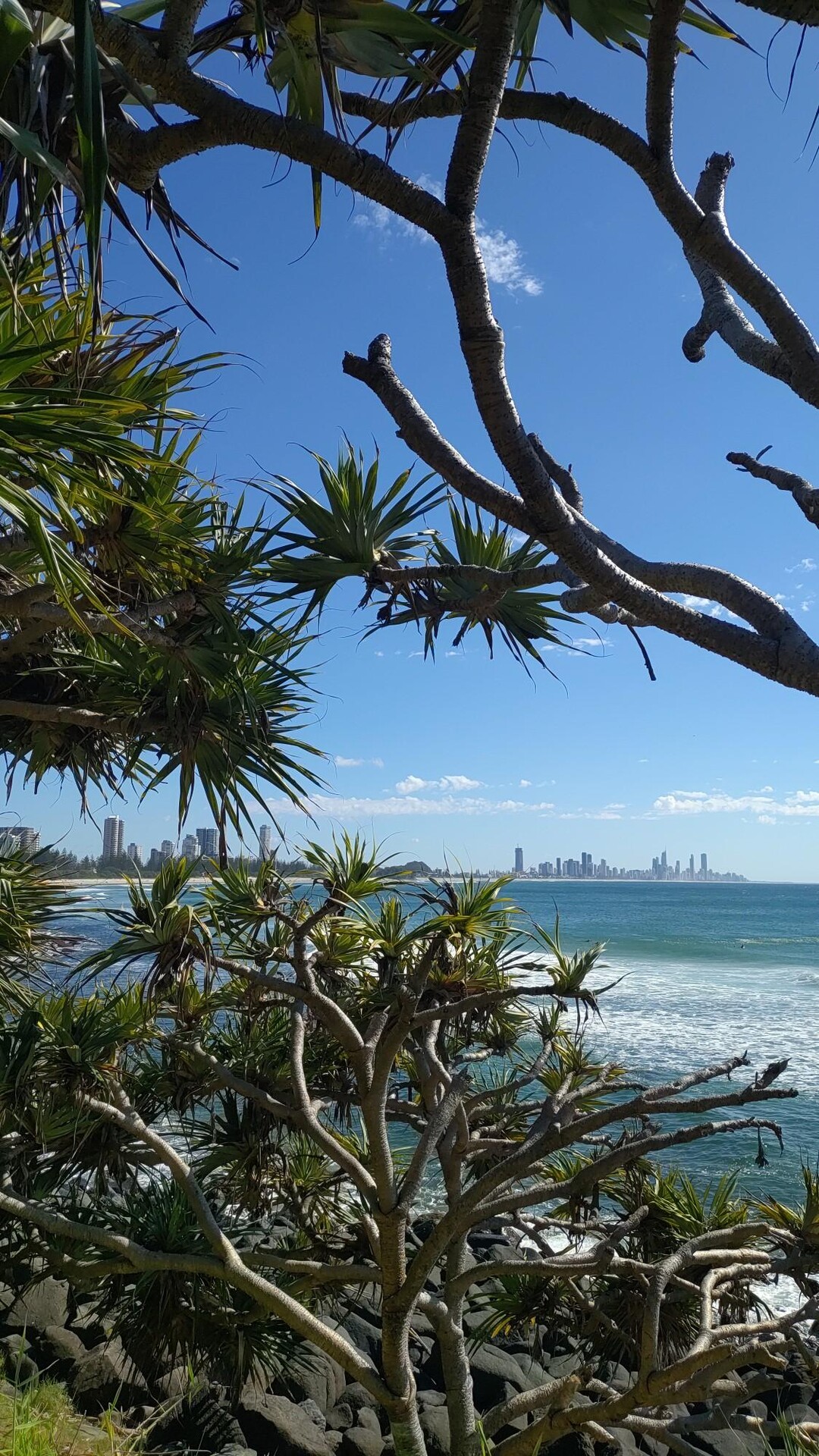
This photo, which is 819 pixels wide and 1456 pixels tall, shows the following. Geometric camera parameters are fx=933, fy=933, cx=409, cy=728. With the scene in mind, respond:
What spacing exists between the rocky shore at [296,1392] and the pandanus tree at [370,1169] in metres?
0.17

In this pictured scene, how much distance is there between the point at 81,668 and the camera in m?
5.53

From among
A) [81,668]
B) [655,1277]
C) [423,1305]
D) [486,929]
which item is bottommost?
[423,1305]

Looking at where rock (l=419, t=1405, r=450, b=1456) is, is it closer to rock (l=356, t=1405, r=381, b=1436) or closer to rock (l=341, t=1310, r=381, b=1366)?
rock (l=356, t=1405, r=381, b=1436)

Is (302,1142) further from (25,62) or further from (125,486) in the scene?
(25,62)

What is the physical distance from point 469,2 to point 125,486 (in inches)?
90.1

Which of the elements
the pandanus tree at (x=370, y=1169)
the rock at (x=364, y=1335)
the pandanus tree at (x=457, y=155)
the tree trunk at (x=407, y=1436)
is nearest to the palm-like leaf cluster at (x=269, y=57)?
the pandanus tree at (x=457, y=155)

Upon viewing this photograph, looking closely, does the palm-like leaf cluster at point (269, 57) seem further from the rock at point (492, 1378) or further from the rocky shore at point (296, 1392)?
the rock at point (492, 1378)

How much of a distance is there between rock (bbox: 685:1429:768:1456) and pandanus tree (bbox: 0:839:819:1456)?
525mm

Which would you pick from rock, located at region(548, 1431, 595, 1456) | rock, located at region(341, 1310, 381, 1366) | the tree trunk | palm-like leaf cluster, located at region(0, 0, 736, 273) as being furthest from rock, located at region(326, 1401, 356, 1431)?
palm-like leaf cluster, located at region(0, 0, 736, 273)

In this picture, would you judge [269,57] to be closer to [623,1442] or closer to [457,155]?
[457,155]

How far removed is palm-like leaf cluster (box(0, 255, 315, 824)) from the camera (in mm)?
2574

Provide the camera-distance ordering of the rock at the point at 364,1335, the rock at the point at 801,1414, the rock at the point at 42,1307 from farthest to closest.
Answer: the rock at the point at 364,1335 < the rock at the point at 801,1414 < the rock at the point at 42,1307

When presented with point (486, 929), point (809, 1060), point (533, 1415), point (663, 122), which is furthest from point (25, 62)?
point (809, 1060)

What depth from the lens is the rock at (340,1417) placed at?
539 cm
